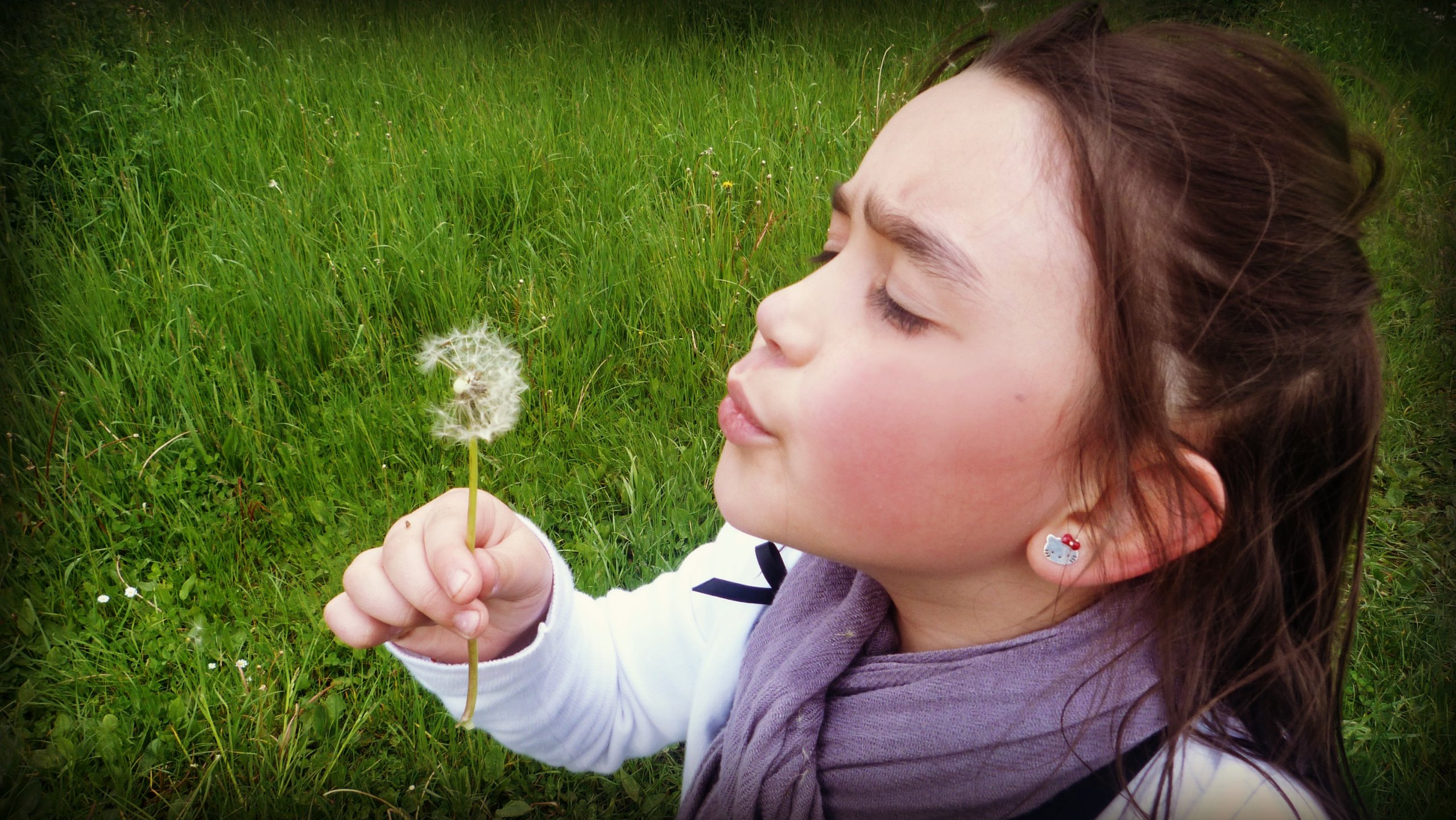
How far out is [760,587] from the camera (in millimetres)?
1529

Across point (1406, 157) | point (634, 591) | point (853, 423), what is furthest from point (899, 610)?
point (1406, 157)

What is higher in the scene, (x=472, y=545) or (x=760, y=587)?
(x=472, y=545)

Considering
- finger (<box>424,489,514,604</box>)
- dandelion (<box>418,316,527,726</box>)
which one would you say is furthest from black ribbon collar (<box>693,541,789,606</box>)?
dandelion (<box>418,316,527,726</box>)

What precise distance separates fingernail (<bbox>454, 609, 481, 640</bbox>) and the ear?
25.0 inches

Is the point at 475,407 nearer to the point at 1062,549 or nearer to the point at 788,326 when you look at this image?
the point at 788,326

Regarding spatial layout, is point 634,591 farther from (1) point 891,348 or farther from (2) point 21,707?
(2) point 21,707

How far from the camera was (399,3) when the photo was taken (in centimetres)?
402

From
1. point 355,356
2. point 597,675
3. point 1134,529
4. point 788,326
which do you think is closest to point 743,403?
point 788,326

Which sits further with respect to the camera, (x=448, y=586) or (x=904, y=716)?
(x=904, y=716)

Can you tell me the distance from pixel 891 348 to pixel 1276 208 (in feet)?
1.51

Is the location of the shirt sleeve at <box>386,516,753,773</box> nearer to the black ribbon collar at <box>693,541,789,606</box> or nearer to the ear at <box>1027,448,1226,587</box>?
the black ribbon collar at <box>693,541,789,606</box>

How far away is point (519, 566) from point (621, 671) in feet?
1.24


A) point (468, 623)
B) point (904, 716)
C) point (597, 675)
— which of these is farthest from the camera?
point (597, 675)

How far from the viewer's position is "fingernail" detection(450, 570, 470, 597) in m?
1.03
